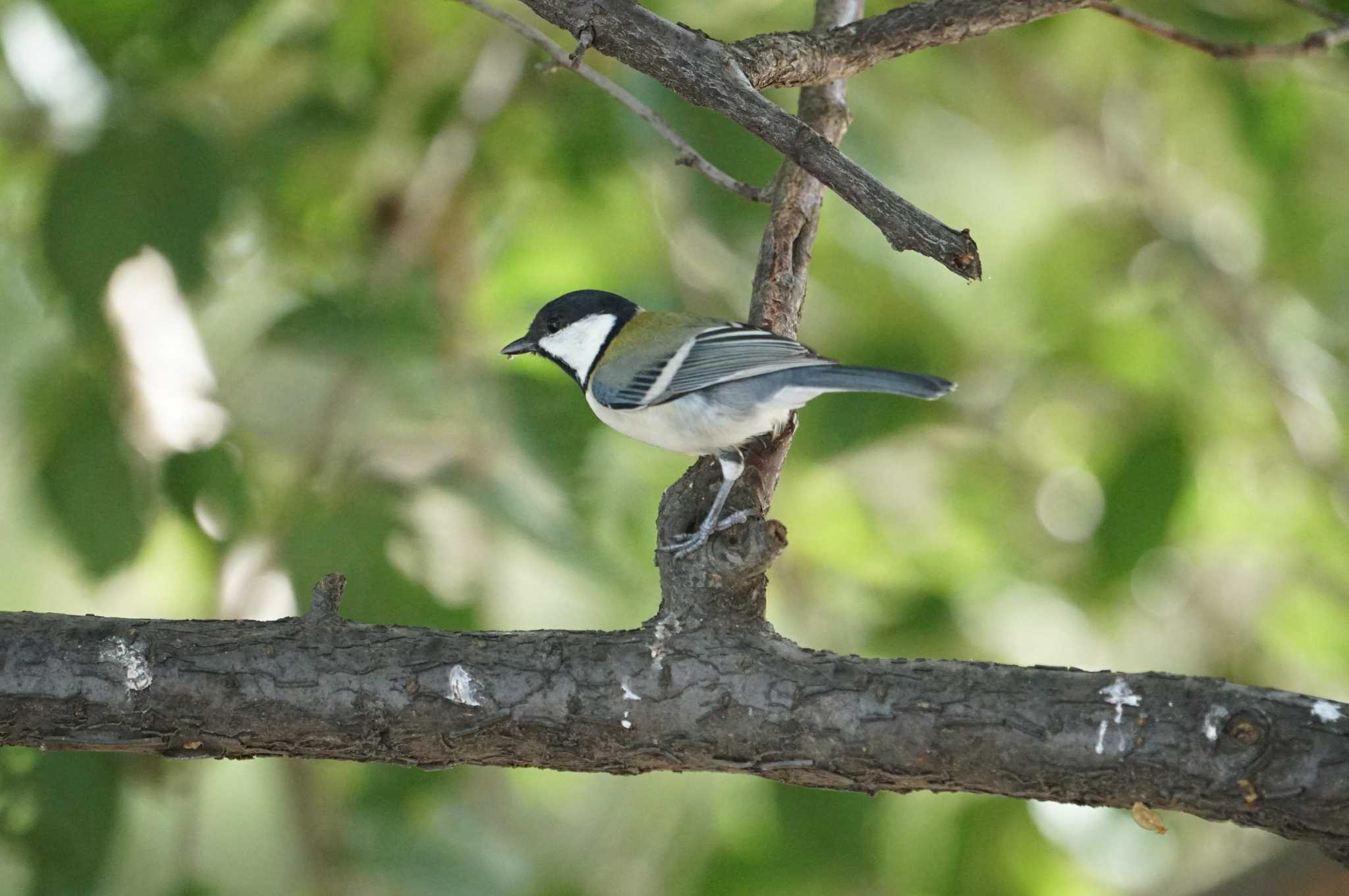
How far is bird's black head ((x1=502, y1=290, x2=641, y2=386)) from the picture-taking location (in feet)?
6.49

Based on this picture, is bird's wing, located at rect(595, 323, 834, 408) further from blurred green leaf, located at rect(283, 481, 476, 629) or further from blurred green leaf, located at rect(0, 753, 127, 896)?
blurred green leaf, located at rect(0, 753, 127, 896)

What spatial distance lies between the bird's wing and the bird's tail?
17 millimetres

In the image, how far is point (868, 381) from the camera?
145 cm

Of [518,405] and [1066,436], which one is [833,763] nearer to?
[518,405]

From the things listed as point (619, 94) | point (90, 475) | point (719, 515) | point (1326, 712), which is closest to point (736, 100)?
point (619, 94)

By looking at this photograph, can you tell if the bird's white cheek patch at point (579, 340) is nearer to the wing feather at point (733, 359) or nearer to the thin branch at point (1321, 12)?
the wing feather at point (733, 359)

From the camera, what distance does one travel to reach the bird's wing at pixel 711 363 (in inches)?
63.6

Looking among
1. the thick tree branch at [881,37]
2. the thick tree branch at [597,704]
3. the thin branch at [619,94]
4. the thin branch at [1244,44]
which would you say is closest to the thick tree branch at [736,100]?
the thin branch at [619,94]

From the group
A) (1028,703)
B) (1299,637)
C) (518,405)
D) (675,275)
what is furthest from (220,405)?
(1299,637)

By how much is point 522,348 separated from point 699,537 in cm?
80

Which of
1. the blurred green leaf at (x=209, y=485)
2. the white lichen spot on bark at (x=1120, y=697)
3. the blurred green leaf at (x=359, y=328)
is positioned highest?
the blurred green leaf at (x=359, y=328)

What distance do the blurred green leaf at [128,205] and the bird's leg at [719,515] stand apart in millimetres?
972

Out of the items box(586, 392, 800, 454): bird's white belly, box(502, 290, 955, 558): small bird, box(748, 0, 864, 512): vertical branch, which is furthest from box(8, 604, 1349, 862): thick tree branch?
box(748, 0, 864, 512): vertical branch

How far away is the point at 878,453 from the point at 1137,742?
1550mm
